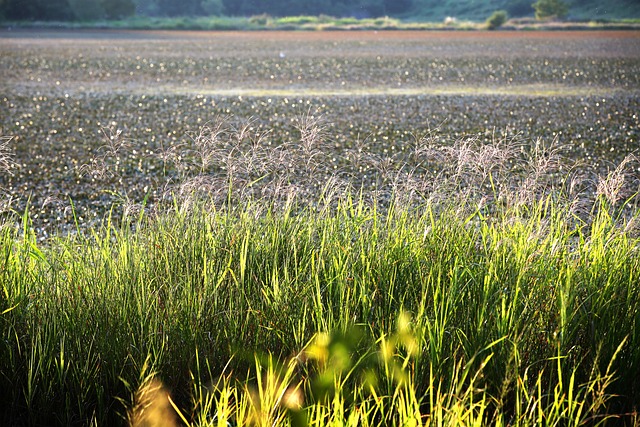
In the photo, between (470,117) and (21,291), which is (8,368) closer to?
(21,291)

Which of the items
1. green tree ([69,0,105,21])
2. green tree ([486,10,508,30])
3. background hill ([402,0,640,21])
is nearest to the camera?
green tree ([486,10,508,30])

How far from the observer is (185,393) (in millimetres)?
2154

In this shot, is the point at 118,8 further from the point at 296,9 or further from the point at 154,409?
the point at 154,409

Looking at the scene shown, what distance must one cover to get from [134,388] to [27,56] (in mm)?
18754

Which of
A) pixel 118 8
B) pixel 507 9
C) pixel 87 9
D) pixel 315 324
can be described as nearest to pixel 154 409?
pixel 315 324

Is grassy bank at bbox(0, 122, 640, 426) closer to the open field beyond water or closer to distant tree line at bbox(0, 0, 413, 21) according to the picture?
the open field beyond water

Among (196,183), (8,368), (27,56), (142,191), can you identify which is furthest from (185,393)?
(27,56)

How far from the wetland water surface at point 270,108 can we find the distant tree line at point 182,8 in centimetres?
2587

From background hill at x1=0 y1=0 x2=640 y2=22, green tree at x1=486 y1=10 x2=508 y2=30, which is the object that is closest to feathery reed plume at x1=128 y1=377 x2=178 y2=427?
green tree at x1=486 y1=10 x2=508 y2=30

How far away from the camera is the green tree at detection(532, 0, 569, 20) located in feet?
177

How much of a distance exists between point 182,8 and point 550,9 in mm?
29031

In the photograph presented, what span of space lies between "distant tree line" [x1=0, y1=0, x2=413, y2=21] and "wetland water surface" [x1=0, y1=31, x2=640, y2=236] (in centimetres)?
2587

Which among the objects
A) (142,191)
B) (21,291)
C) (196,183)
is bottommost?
(142,191)

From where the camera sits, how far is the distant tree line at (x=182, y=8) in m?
43.1
